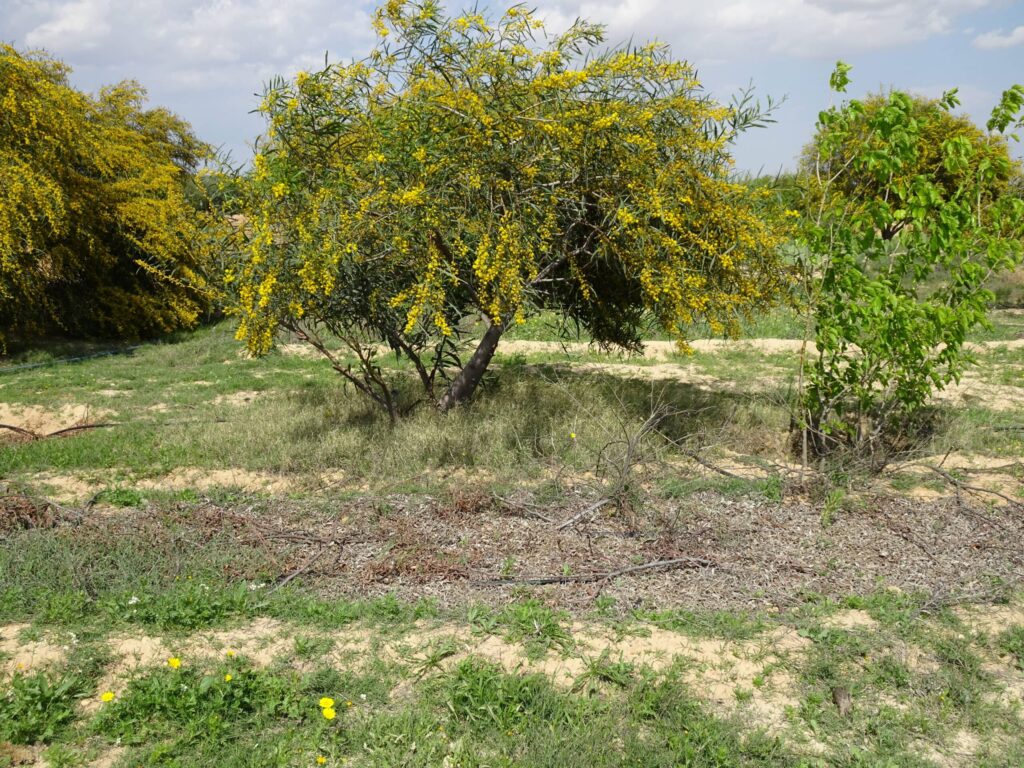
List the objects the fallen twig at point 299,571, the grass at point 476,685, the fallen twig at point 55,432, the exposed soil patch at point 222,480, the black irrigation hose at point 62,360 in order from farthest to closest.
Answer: the black irrigation hose at point 62,360, the fallen twig at point 55,432, the exposed soil patch at point 222,480, the fallen twig at point 299,571, the grass at point 476,685

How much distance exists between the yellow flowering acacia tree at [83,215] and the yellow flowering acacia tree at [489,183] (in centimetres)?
594

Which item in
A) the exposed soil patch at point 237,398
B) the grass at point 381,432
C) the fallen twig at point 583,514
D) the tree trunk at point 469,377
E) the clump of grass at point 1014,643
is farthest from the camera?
the exposed soil patch at point 237,398

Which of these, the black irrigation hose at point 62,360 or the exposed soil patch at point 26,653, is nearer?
the exposed soil patch at point 26,653

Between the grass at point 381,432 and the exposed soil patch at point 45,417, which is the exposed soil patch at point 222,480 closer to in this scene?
the grass at point 381,432

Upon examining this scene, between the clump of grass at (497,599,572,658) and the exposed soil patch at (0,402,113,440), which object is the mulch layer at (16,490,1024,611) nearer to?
the clump of grass at (497,599,572,658)

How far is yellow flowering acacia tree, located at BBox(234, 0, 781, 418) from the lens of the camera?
6410mm

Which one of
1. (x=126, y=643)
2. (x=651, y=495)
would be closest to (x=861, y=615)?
(x=651, y=495)

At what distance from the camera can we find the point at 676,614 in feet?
14.2

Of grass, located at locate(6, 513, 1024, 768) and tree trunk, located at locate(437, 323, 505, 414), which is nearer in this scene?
grass, located at locate(6, 513, 1024, 768)

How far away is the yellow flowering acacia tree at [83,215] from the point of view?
12781mm

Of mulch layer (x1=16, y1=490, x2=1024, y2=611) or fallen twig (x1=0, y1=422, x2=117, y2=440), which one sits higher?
fallen twig (x1=0, y1=422, x2=117, y2=440)

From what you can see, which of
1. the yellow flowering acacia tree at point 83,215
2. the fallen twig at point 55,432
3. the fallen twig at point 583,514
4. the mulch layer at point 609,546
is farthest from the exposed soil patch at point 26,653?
the yellow flowering acacia tree at point 83,215

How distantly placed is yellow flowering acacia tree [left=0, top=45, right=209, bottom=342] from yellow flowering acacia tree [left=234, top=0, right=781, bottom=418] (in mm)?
5945

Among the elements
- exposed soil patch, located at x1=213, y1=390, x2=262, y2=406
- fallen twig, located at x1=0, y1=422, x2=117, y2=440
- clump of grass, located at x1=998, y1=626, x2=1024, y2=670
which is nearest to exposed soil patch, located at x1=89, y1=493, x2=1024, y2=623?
clump of grass, located at x1=998, y1=626, x2=1024, y2=670
